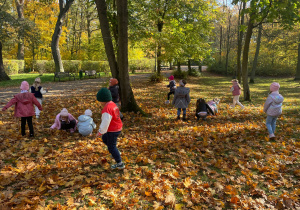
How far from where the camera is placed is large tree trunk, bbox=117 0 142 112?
6906 millimetres

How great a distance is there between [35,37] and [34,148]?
1756 centimetres

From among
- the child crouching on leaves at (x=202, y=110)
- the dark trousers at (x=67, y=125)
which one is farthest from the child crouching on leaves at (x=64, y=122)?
the child crouching on leaves at (x=202, y=110)

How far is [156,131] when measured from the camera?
253 inches

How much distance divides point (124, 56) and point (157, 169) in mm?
4698

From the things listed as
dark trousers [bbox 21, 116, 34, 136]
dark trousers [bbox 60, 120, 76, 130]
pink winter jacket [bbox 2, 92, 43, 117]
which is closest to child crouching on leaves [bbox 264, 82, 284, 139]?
dark trousers [bbox 60, 120, 76, 130]

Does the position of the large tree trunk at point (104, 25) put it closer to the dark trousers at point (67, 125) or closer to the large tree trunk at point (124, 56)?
the large tree trunk at point (124, 56)

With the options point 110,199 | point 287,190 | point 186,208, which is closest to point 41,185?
point 110,199

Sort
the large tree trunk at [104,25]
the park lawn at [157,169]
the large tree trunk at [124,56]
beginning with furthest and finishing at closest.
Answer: the large tree trunk at [104,25] → the large tree trunk at [124,56] → the park lawn at [157,169]

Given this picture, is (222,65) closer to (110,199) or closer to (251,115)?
(251,115)

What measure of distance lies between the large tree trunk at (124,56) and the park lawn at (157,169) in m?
1.28

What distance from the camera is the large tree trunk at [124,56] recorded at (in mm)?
6906

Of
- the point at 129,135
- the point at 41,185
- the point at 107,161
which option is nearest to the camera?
the point at 41,185

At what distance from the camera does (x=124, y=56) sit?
24.0 feet

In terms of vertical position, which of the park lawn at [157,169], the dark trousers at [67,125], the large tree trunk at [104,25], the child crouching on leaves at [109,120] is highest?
the large tree trunk at [104,25]
